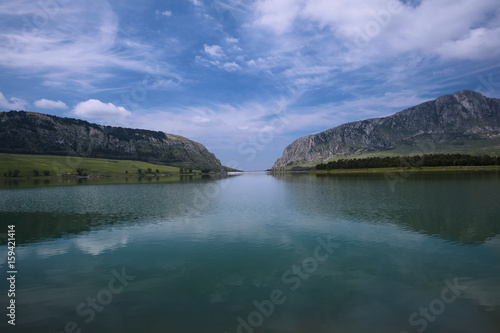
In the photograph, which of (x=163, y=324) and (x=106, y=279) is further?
(x=106, y=279)

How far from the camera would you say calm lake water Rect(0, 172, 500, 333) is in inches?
557

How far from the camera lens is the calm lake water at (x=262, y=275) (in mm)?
14156

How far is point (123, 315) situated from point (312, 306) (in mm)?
11142

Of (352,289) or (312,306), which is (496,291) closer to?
(352,289)

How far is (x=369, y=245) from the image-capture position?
27094 mm

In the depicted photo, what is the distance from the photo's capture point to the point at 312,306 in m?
15.4

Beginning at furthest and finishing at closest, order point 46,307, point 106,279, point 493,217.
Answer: point 493,217 < point 106,279 < point 46,307

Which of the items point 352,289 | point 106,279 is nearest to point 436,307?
point 352,289

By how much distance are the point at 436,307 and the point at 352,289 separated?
183 inches

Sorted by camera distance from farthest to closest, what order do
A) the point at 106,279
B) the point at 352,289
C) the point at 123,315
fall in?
the point at 106,279, the point at 352,289, the point at 123,315

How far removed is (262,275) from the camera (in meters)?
20.3

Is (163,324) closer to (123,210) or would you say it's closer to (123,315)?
(123,315)

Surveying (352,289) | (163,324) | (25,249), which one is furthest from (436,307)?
(25,249)

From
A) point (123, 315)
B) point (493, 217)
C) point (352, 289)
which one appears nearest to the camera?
point (123, 315)
